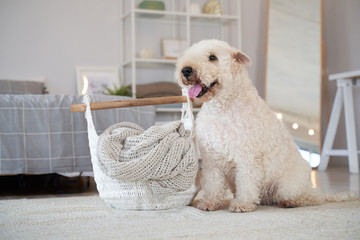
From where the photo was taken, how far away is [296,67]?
413 centimetres

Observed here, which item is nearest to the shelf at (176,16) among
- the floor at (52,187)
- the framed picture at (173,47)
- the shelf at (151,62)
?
the framed picture at (173,47)

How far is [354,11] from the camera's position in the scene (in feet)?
14.0

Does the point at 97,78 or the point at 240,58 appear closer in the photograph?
the point at 240,58

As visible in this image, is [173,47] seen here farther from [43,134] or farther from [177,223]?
[177,223]

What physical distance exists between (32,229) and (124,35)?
328 centimetres

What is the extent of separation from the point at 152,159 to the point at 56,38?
9.86 ft

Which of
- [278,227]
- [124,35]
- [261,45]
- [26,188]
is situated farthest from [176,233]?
[261,45]

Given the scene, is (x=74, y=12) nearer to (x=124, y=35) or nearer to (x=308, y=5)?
(x=124, y=35)

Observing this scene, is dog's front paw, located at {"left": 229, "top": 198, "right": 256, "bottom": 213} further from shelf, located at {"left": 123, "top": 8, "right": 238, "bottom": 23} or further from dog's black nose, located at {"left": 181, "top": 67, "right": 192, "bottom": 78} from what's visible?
shelf, located at {"left": 123, "top": 8, "right": 238, "bottom": 23}

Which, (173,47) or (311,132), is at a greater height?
(173,47)

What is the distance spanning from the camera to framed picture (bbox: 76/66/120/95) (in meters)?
4.04

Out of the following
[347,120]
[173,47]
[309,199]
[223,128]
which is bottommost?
[309,199]

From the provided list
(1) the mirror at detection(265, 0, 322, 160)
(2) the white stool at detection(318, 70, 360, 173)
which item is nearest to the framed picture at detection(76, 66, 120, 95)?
Answer: (1) the mirror at detection(265, 0, 322, 160)

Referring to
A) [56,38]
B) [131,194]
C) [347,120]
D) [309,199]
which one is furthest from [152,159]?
[56,38]
